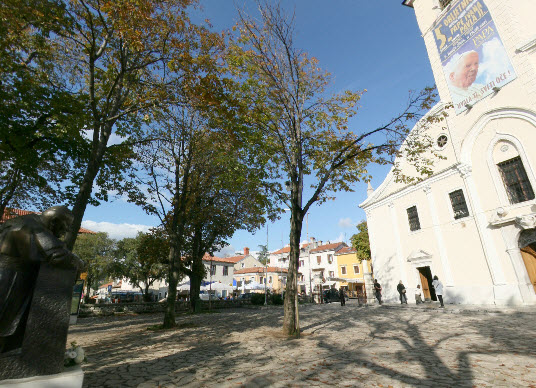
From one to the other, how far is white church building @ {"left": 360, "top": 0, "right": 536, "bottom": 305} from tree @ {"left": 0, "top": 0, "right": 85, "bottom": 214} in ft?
56.3

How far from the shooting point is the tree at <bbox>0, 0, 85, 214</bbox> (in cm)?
730

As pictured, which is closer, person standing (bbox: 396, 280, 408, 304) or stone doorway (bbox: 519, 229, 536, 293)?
stone doorway (bbox: 519, 229, 536, 293)

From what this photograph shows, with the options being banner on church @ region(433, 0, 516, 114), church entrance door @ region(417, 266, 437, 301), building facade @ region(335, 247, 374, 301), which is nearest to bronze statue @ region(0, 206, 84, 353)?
banner on church @ region(433, 0, 516, 114)

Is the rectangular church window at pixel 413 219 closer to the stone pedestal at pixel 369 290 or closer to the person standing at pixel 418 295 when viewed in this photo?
the person standing at pixel 418 295

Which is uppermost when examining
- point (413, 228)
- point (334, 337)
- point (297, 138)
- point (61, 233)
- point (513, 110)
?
point (513, 110)

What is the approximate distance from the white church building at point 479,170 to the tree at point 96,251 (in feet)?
121

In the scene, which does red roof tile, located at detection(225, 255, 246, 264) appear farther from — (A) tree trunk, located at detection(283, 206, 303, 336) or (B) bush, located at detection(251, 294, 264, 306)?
(A) tree trunk, located at detection(283, 206, 303, 336)

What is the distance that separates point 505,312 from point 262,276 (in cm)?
4849

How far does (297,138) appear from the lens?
1082 cm

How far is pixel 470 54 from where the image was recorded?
17.2 metres

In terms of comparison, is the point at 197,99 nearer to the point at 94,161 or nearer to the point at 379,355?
the point at 94,161

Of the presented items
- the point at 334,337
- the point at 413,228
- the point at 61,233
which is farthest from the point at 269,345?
the point at 413,228

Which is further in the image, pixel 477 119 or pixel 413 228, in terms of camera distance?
pixel 413 228

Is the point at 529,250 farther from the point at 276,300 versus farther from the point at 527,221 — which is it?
the point at 276,300
